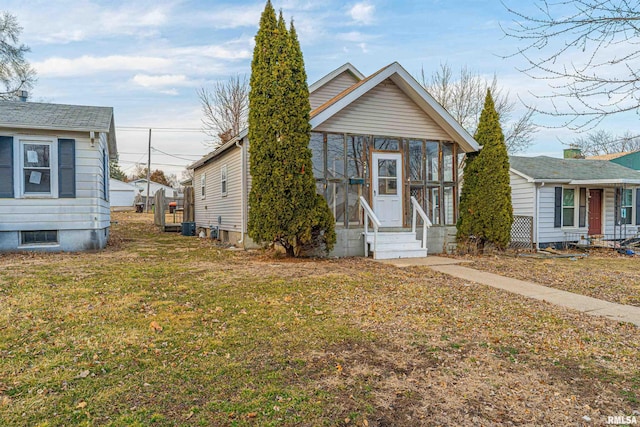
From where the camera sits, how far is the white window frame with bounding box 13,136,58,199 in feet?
31.0

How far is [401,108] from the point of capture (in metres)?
10.9

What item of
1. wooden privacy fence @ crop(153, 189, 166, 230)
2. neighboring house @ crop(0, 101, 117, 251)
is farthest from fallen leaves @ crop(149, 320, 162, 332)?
wooden privacy fence @ crop(153, 189, 166, 230)

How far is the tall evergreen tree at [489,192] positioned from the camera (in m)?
10.6

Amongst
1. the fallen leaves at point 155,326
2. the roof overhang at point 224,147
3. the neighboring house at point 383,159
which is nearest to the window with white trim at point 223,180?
the roof overhang at point 224,147

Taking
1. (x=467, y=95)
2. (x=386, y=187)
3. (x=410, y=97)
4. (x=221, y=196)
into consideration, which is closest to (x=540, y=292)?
(x=386, y=187)

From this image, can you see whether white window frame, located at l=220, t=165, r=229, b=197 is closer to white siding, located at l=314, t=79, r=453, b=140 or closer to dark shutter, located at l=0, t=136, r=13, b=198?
white siding, located at l=314, t=79, r=453, b=140

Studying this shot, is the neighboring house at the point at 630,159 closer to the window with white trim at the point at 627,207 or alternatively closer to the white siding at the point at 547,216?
the window with white trim at the point at 627,207

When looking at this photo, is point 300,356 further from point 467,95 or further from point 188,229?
point 467,95

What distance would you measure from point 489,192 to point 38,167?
11.8 m

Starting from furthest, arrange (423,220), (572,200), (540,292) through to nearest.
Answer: (572,200)
(423,220)
(540,292)

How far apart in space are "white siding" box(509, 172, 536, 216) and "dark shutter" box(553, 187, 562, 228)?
103 centimetres

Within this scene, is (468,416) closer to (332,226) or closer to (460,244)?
(332,226)

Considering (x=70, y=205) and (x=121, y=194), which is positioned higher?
(x=121, y=194)

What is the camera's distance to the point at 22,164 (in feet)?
31.2
